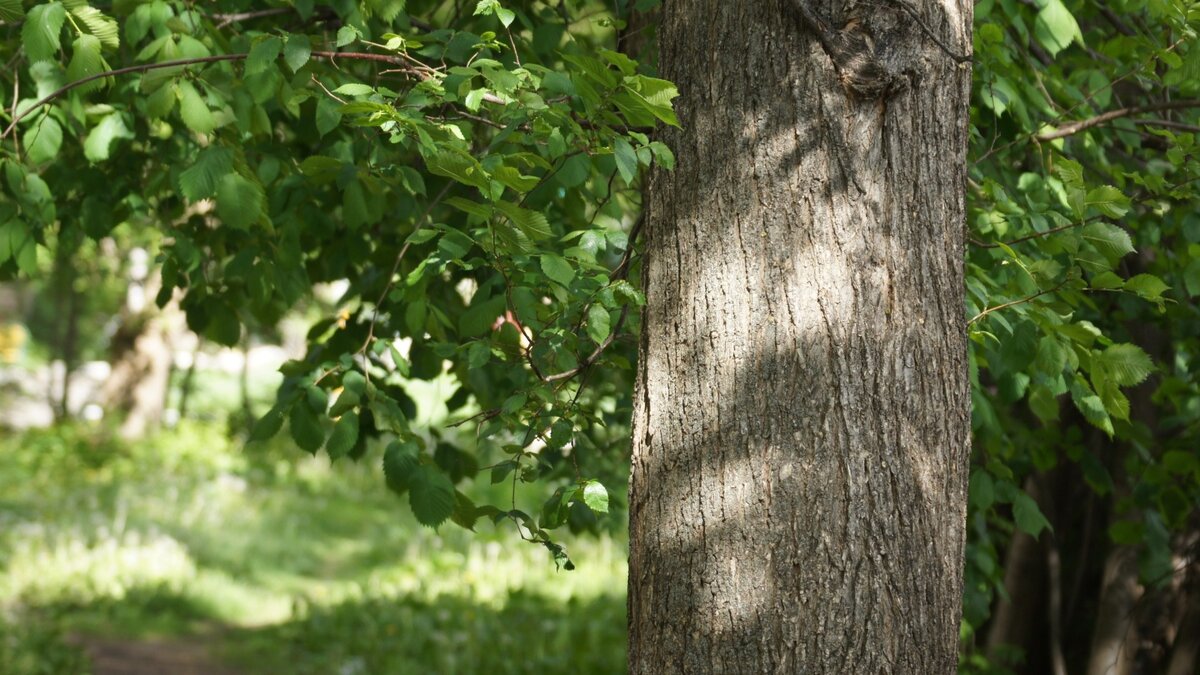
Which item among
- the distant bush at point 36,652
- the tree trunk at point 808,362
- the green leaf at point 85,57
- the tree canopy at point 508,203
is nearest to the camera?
the tree trunk at point 808,362

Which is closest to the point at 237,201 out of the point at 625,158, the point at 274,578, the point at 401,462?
the point at 401,462

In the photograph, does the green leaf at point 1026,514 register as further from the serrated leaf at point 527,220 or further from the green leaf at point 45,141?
the green leaf at point 45,141

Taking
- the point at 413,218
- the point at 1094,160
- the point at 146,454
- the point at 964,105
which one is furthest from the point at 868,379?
the point at 146,454

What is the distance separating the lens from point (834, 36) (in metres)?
2.05

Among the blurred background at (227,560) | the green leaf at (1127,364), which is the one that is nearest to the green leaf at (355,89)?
the blurred background at (227,560)

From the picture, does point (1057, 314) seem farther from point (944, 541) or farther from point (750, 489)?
point (750, 489)

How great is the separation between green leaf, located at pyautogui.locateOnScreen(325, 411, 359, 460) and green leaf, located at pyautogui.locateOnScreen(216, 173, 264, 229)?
0.58m

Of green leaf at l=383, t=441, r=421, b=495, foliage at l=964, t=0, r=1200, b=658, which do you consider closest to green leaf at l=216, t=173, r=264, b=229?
green leaf at l=383, t=441, r=421, b=495

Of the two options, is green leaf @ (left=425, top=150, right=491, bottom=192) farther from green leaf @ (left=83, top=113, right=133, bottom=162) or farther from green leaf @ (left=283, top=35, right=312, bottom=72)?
green leaf @ (left=83, top=113, right=133, bottom=162)

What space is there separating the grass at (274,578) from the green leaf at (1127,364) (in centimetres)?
359

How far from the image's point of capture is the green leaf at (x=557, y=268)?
7.34 ft

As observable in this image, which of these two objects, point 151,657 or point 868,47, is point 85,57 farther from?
point 151,657

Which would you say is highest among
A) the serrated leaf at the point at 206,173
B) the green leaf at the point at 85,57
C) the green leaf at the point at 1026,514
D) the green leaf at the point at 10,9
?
the green leaf at the point at 10,9

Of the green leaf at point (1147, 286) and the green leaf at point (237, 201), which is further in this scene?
the green leaf at point (237, 201)
